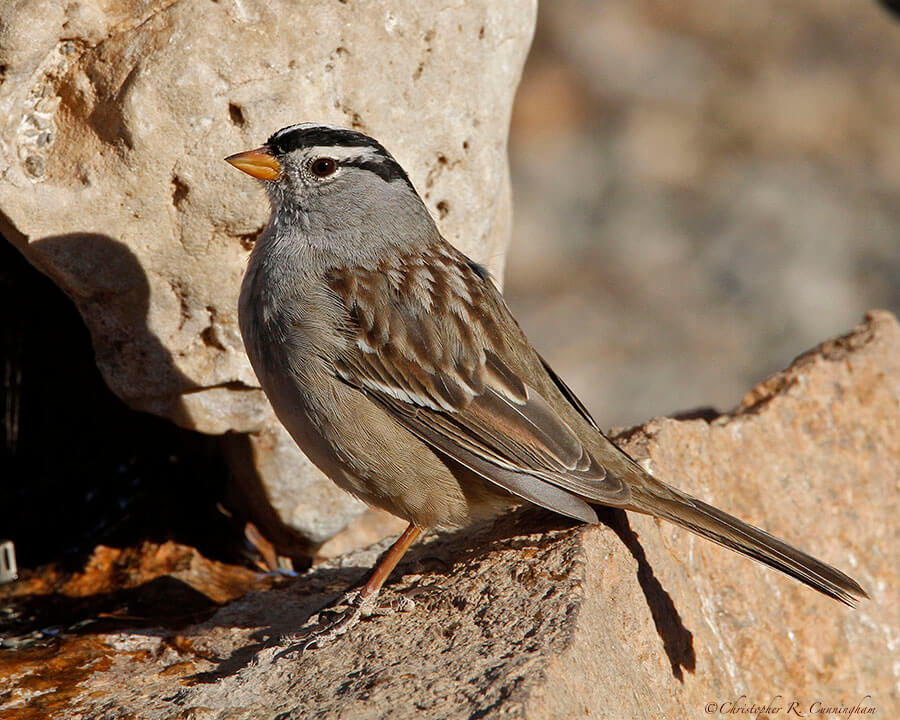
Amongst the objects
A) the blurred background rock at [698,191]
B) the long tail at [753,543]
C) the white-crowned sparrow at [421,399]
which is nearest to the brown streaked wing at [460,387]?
the white-crowned sparrow at [421,399]

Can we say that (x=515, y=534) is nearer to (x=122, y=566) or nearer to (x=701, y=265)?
(x=122, y=566)

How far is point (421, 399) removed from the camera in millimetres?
4418

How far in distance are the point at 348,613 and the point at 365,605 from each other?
81mm

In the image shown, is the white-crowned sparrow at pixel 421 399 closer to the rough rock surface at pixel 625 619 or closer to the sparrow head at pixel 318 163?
the sparrow head at pixel 318 163

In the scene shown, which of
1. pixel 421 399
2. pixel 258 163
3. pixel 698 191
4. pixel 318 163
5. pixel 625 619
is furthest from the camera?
pixel 698 191

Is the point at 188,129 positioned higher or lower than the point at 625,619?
higher

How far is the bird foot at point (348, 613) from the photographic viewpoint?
4.13 metres

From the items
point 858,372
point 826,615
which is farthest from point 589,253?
point 826,615

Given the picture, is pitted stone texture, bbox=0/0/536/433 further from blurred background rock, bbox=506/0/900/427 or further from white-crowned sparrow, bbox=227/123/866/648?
blurred background rock, bbox=506/0/900/427

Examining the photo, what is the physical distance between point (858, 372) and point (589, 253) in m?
6.23

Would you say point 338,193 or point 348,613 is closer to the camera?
point 348,613

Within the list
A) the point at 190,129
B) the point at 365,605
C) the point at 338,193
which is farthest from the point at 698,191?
the point at 365,605

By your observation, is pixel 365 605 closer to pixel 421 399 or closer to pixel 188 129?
pixel 421 399

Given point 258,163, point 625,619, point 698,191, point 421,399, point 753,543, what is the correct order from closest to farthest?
1. point 753,543
2. point 625,619
3. point 421,399
4. point 258,163
5. point 698,191
